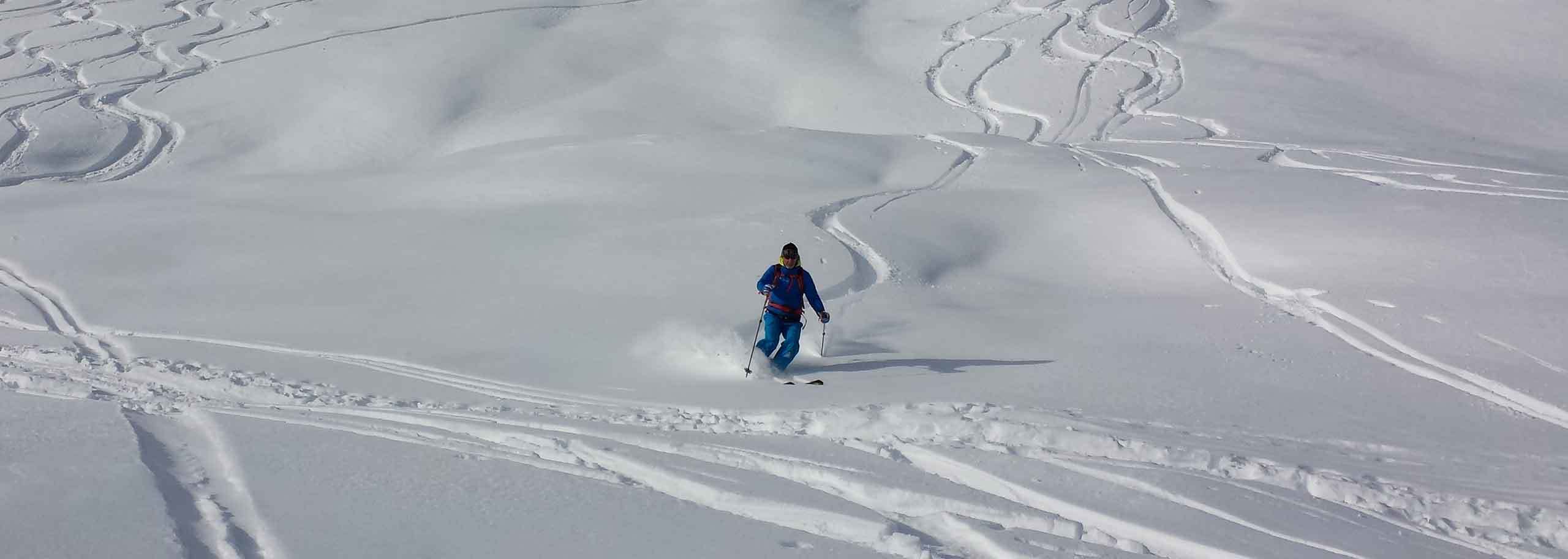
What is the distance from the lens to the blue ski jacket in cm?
809

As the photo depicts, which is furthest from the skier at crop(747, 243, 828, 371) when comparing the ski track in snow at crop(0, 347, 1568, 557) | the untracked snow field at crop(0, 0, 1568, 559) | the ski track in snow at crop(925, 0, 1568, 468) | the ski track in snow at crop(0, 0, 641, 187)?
the ski track in snow at crop(0, 0, 641, 187)

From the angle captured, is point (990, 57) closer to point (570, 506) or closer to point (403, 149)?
point (403, 149)

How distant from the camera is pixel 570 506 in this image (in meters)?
5.05

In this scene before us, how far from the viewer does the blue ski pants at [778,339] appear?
8.13m

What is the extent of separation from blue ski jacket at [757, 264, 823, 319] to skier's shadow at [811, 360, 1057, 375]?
49 centimetres

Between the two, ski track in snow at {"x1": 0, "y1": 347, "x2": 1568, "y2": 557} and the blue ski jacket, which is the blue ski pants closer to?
the blue ski jacket

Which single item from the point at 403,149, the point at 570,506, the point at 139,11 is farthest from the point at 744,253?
the point at 139,11

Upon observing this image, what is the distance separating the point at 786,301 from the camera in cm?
809

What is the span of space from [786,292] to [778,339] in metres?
0.41

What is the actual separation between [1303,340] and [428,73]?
60.2 ft

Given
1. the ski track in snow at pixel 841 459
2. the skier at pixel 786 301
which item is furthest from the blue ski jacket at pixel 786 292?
the ski track in snow at pixel 841 459

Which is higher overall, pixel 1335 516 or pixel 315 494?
pixel 315 494

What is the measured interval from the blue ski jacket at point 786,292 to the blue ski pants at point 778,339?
0.20 ft

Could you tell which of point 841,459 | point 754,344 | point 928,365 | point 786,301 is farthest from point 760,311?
point 841,459
